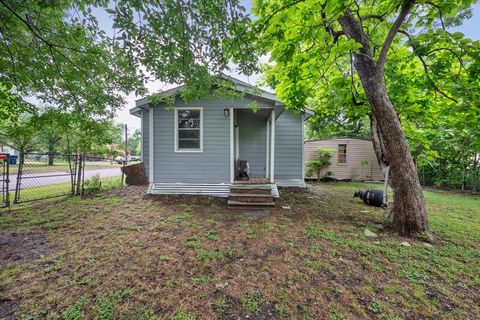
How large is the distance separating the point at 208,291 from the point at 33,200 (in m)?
6.56

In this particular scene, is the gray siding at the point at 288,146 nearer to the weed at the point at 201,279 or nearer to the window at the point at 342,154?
the window at the point at 342,154

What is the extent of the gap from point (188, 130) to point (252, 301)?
16.9 ft

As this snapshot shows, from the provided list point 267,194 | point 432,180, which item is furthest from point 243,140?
point 432,180

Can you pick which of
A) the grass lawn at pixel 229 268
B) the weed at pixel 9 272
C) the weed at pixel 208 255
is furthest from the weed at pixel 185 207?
the weed at pixel 9 272

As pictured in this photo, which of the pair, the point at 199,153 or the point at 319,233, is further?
the point at 199,153

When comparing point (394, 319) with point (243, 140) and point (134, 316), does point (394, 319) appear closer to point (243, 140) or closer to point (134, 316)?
point (134, 316)

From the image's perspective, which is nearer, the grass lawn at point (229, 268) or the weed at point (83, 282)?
the grass lawn at point (229, 268)

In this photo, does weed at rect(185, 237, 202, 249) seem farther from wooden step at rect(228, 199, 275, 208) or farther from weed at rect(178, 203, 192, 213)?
wooden step at rect(228, 199, 275, 208)

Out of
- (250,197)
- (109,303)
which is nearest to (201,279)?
(109,303)

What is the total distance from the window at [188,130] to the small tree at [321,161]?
708 centimetres

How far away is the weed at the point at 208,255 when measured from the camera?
110 inches

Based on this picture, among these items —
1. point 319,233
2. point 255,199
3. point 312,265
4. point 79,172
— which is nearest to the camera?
point 312,265

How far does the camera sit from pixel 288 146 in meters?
7.98

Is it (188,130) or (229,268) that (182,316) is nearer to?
(229,268)
